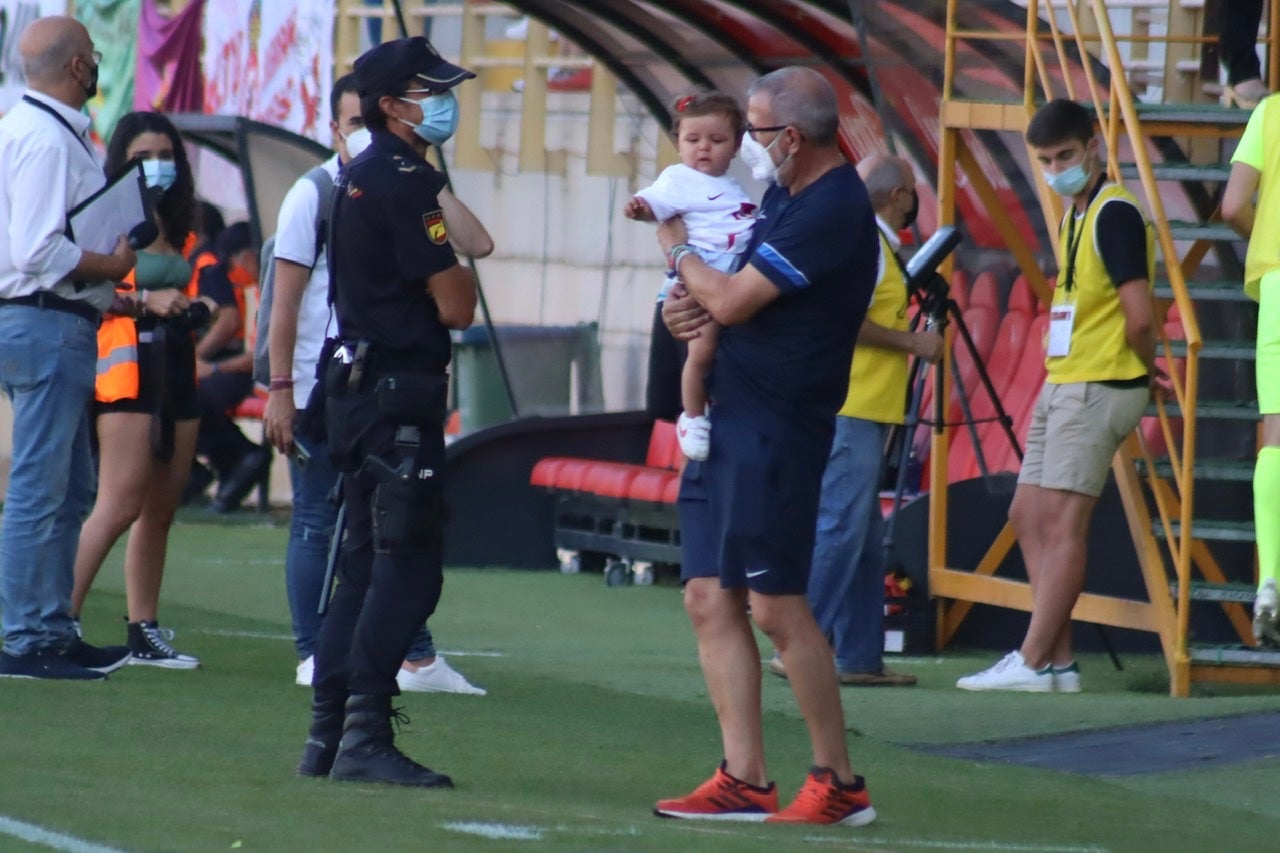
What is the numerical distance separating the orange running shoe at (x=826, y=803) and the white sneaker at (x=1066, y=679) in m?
2.99

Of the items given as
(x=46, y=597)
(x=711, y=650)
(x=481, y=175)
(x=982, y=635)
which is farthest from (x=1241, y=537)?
(x=481, y=175)

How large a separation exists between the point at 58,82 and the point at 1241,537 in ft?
14.6

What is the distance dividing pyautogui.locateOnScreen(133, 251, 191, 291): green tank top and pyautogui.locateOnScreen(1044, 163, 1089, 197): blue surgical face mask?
3116 millimetres

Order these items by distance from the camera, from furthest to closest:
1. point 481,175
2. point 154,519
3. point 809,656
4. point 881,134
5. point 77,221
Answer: point 481,175
point 881,134
point 154,519
point 77,221
point 809,656

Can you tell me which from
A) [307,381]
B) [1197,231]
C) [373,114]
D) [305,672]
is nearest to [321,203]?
[307,381]

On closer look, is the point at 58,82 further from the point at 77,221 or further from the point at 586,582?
the point at 586,582

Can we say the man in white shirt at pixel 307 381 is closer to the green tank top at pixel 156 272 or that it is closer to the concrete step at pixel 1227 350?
the green tank top at pixel 156 272

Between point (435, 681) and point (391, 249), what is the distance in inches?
95.5

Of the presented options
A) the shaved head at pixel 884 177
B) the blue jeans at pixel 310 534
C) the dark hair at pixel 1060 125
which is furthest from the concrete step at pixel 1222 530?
the blue jeans at pixel 310 534

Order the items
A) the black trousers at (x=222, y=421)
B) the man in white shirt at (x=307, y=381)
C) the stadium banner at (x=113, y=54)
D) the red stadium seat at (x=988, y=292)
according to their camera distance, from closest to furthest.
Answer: the man in white shirt at (x=307, y=381) → the red stadium seat at (x=988, y=292) → the black trousers at (x=222, y=421) → the stadium banner at (x=113, y=54)

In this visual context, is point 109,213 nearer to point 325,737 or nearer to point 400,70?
point 400,70

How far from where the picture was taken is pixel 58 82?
7.75 m

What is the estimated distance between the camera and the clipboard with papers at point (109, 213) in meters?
7.74

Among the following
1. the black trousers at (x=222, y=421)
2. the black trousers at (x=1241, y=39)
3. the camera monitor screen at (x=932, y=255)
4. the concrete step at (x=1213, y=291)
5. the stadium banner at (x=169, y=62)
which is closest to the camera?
the concrete step at (x=1213, y=291)
